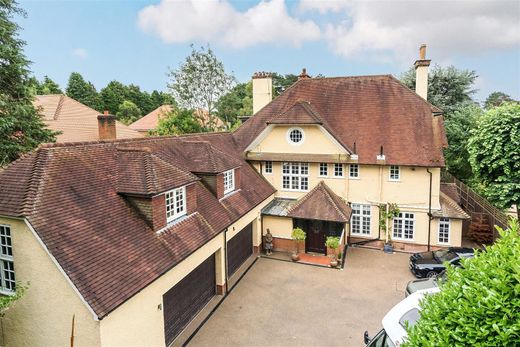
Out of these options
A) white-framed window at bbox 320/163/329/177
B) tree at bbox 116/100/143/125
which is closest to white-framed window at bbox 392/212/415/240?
white-framed window at bbox 320/163/329/177

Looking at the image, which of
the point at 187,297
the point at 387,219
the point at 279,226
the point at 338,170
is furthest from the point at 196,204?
the point at 387,219

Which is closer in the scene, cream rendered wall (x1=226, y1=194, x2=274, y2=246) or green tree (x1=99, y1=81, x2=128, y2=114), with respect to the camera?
cream rendered wall (x1=226, y1=194, x2=274, y2=246)

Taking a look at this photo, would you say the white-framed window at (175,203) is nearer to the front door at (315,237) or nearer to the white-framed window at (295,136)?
the front door at (315,237)

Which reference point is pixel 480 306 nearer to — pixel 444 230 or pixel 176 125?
pixel 444 230

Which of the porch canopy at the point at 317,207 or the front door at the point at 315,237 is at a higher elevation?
the porch canopy at the point at 317,207

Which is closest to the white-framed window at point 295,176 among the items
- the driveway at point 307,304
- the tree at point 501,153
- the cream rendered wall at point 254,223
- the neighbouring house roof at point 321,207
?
the neighbouring house roof at point 321,207

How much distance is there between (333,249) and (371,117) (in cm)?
926

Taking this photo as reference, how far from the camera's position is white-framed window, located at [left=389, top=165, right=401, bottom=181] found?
2017cm

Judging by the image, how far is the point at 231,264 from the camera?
17375 millimetres

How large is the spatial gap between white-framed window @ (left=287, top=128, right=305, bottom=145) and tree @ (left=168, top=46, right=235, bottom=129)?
21971 mm

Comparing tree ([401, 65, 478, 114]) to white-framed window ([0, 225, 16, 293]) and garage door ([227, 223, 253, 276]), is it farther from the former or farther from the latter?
white-framed window ([0, 225, 16, 293])

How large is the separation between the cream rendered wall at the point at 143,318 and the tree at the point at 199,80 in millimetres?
31314

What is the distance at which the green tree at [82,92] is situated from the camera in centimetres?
7506

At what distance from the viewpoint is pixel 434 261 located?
55.3 ft
